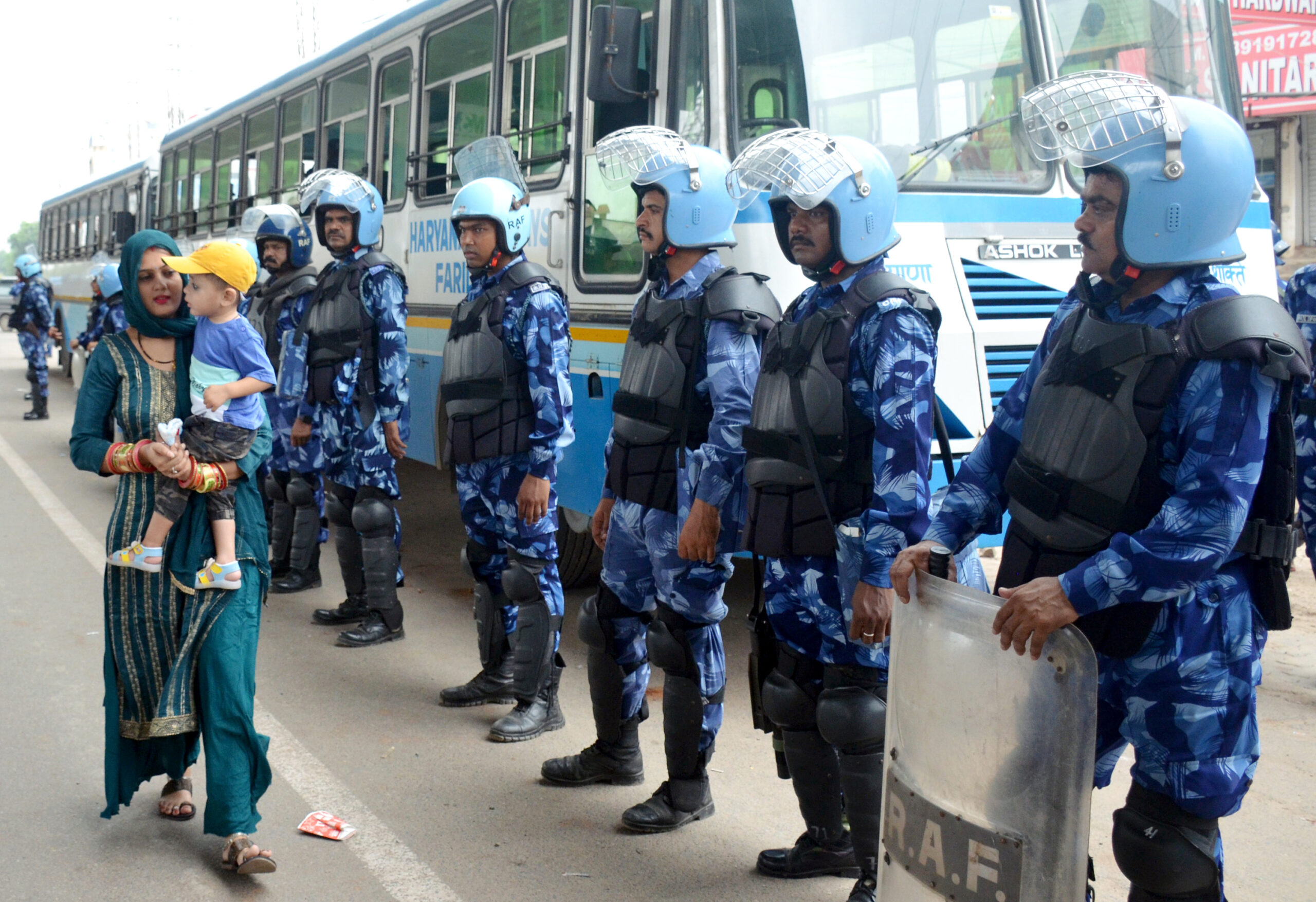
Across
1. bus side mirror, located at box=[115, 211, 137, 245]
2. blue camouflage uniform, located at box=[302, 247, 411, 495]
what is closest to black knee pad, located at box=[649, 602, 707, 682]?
blue camouflage uniform, located at box=[302, 247, 411, 495]

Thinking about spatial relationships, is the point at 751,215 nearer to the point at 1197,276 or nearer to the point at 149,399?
the point at 149,399

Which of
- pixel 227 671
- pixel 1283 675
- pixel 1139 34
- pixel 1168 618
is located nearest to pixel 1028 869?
pixel 1168 618

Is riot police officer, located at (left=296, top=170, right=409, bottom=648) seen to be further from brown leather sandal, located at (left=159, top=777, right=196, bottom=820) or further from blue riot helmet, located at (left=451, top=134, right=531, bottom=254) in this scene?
brown leather sandal, located at (left=159, top=777, right=196, bottom=820)

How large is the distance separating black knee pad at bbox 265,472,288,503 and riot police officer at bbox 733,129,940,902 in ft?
14.7

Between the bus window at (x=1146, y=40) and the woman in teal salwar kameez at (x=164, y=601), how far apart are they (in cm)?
372

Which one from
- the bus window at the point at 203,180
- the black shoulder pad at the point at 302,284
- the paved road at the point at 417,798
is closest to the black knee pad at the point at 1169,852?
the paved road at the point at 417,798

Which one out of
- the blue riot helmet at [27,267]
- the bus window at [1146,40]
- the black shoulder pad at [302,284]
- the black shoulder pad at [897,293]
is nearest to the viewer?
the black shoulder pad at [897,293]

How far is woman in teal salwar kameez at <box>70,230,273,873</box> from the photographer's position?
3.48 m

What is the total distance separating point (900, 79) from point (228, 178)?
8557 mm

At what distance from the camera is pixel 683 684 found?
3.72 meters

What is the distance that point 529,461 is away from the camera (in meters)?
4.68

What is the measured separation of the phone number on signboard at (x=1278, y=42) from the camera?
49.6ft

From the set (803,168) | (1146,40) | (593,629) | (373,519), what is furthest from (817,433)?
(1146,40)

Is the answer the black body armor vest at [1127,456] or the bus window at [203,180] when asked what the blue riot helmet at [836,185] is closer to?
the black body armor vest at [1127,456]
